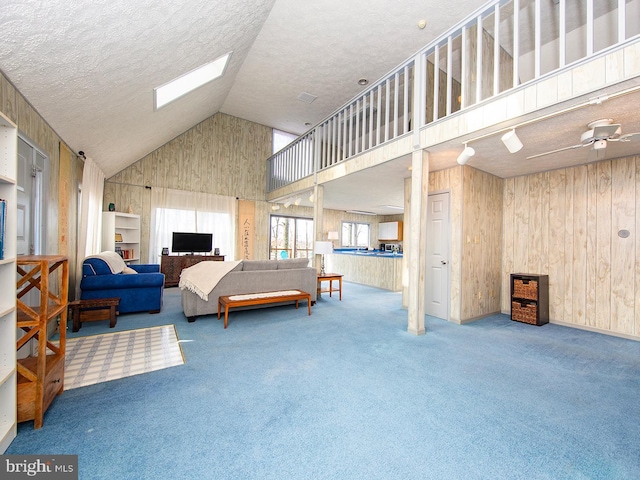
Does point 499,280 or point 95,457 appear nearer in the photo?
point 95,457

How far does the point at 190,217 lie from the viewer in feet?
23.3

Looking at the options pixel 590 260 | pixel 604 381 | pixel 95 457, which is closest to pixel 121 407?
pixel 95 457

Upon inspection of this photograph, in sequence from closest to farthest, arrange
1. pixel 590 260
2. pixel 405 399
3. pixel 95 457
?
1. pixel 95 457
2. pixel 405 399
3. pixel 590 260

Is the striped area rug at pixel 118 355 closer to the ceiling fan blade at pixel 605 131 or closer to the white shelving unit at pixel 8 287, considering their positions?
the white shelving unit at pixel 8 287

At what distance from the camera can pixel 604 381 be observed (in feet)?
7.82

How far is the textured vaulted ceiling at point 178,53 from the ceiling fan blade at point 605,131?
2514 millimetres

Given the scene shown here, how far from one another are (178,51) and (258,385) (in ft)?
11.7

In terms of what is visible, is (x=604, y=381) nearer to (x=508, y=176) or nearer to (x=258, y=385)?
→ (x=258, y=385)

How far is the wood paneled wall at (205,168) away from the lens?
649 centimetres

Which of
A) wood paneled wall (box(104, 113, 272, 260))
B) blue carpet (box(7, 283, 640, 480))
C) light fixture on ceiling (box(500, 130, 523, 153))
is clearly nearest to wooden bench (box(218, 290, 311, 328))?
blue carpet (box(7, 283, 640, 480))

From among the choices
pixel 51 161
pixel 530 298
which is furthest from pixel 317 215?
pixel 51 161

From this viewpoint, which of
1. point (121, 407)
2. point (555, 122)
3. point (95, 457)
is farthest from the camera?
point (555, 122)

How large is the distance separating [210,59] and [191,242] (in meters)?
4.37

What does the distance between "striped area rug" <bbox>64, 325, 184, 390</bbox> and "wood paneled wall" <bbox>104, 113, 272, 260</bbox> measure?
12.9 feet
